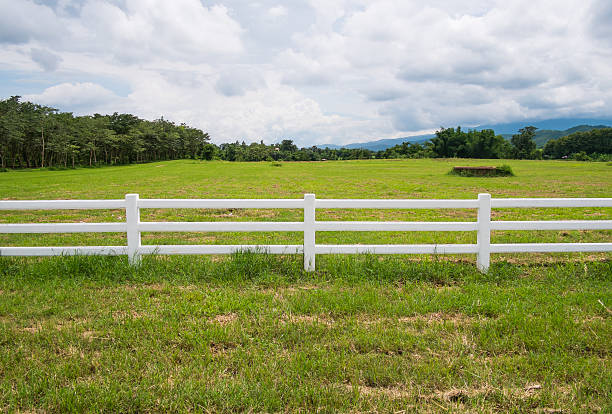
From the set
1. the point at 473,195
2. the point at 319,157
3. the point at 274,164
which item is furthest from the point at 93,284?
the point at 319,157

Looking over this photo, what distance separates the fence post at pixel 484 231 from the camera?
23.3ft

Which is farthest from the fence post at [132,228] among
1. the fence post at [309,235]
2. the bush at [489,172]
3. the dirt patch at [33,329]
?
the bush at [489,172]

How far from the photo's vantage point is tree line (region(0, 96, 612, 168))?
7338 cm

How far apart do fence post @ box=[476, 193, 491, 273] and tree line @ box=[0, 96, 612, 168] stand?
76.0 m

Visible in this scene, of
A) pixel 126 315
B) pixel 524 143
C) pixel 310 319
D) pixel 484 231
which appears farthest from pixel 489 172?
pixel 524 143

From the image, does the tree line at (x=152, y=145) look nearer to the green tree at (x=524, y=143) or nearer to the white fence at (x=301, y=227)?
the green tree at (x=524, y=143)

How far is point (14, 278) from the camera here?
665cm

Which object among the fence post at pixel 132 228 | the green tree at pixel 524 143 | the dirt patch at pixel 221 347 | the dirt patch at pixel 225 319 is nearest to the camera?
the dirt patch at pixel 221 347

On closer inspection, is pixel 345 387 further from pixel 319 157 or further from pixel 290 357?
pixel 319 157

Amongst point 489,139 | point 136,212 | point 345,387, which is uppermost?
point 489,139

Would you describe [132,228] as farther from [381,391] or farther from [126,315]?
[381,391]

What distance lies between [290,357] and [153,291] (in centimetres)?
290

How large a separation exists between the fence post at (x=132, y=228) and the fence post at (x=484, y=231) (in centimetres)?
593

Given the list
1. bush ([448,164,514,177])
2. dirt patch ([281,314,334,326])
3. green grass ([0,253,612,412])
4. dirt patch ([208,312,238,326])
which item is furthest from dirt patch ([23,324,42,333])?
bush ([448,164,514,177])
